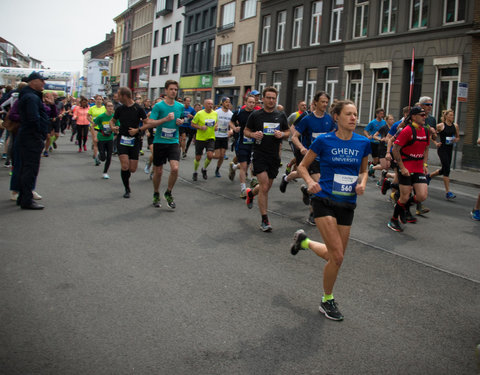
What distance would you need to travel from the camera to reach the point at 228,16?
139 ft

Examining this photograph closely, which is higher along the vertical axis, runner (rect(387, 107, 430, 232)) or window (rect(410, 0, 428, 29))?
window (rect(410, 0, 428, 29))

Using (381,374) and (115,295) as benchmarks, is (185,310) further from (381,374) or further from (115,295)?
(381,374)

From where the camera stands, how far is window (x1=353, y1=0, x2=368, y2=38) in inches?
1049

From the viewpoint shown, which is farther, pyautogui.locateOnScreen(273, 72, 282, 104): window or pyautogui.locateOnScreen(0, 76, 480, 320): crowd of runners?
pyautogui.locateOnScreen(273, 72, 282, 104): window

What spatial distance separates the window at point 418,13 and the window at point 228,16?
19736mm

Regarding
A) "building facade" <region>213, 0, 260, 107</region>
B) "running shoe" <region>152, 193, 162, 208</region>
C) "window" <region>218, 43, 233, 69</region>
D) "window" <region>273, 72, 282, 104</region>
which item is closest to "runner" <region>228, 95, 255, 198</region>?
"running shoe" <region>152, 193, 162, 208</region>

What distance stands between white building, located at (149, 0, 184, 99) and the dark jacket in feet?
145

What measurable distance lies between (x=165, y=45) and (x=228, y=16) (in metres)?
16.3

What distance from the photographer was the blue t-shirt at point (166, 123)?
29.5ft

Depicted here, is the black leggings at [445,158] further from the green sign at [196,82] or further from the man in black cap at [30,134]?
the green sign at [196,82]

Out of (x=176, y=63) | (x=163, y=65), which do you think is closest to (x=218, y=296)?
(x=176, y=63)

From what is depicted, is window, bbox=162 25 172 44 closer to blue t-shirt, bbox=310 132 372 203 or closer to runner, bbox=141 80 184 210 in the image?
runner, bbox=141 80 184 210

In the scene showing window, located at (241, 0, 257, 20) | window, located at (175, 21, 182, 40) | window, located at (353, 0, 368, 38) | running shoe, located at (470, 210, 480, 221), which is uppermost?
window, located at (175, 21, 182, 40)

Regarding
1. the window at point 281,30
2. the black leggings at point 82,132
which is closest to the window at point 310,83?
the window at point 281,30
